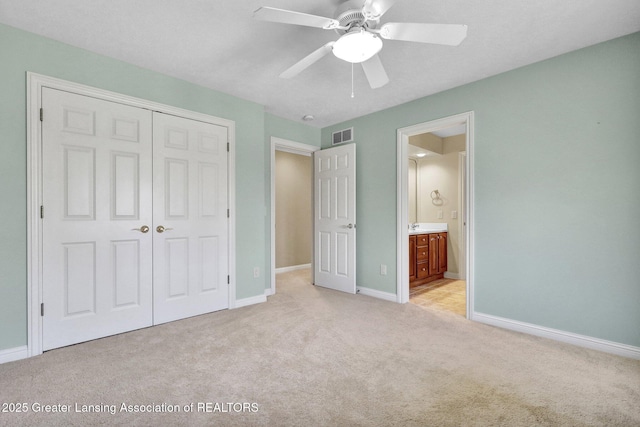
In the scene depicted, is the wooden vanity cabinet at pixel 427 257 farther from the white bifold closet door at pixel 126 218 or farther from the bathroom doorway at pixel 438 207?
the white bifold closet door at pixel 126 218

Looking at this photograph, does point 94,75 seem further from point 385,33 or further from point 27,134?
point 385,33

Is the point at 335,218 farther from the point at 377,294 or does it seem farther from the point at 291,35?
the point at 291,35

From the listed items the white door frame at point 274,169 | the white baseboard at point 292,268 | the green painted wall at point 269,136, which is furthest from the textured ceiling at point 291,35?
the white baseboard at point 292,268

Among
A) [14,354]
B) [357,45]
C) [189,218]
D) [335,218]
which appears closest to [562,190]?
[357,45]

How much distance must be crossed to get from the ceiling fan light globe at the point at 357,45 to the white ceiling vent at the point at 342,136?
2371 millimetres

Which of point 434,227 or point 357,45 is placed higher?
point 357,45

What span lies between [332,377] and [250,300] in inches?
72.6

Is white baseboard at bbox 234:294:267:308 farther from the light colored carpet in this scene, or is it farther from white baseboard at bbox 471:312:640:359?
white baseboard at bbox 471:312:640:359

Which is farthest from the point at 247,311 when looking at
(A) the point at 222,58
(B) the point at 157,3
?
(B) the point at 157,3

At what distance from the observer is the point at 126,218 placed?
2.69m

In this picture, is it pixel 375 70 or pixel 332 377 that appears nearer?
pixel 332 377

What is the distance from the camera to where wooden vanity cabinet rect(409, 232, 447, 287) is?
4.38 m

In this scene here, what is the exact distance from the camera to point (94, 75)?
8.29 feet

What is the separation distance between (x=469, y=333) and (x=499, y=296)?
0.50 metres
